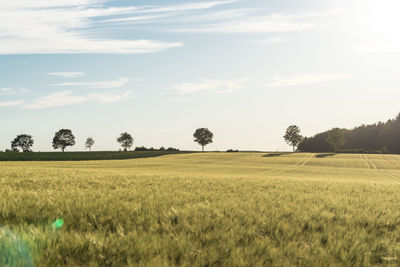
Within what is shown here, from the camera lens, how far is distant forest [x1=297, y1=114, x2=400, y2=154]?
125m

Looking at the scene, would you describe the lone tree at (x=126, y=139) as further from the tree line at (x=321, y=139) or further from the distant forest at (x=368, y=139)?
the distant forest at (x=368, y=139)

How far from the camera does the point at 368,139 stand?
448ft

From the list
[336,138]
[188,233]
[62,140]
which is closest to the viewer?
[188,233]

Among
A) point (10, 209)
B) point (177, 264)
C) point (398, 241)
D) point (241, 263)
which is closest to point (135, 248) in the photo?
point (177, 264)

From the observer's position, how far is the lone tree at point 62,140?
131 m

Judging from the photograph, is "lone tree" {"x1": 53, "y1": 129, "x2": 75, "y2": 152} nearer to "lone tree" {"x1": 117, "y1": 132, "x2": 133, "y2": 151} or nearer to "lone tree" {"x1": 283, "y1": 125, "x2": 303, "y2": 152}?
"lone tree" {"x1": 117, "y1": 132, "x2": 133, "y2": 151}

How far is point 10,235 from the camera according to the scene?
3309mm

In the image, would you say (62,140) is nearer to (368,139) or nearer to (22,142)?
(22,142)

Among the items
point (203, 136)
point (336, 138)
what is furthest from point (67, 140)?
point (336, 138)

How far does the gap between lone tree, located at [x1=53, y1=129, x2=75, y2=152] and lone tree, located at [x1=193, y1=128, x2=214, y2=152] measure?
56.2 metres

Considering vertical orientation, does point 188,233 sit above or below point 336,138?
below

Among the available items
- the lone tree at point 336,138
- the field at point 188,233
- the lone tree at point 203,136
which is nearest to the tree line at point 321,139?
the lone tree at point 203,136

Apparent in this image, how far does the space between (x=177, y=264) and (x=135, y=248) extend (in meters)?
0.50

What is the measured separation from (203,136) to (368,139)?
76557mm
